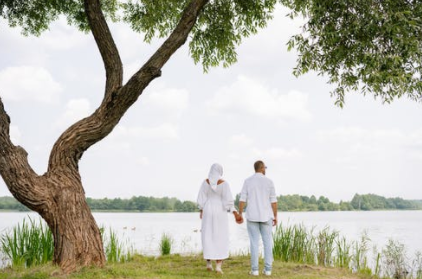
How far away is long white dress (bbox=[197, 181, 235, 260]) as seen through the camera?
29.5 feet

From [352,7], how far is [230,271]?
21.4 feet

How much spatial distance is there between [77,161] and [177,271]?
3344 mm

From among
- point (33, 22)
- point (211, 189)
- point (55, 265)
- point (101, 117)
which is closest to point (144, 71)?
point (101, 117)

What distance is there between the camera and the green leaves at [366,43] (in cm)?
963

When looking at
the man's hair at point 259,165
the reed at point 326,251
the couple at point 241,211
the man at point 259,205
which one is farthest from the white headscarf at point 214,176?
the reed at point 326,251

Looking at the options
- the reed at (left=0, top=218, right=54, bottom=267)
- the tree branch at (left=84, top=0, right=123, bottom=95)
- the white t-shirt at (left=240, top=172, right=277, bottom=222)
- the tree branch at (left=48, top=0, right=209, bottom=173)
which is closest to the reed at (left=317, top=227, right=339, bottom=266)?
the white t-shirt at (left=240, top=172, right=277, bottom=222)

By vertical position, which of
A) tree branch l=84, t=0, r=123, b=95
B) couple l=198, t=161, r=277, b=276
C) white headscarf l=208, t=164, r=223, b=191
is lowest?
couple l=198, t=161, r=277, b=276

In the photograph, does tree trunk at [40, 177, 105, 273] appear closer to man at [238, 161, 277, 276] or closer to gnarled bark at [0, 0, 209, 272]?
gnarled bark at [0, 0, 209, 272]

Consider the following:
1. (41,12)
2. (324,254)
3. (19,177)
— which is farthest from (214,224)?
(41,12)

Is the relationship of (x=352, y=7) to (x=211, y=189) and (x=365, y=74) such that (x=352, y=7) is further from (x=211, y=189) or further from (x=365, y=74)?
(x=211, y=189)

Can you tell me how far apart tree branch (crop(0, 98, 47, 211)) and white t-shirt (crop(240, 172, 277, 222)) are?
14.4 feet

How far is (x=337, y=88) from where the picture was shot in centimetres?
1206

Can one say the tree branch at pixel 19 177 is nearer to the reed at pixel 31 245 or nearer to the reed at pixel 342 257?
the reed at pixel 31 245

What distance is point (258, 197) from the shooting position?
8.41 metres
